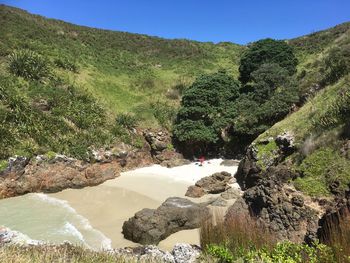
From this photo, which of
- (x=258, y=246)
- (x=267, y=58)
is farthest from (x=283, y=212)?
(x=267, y=58)

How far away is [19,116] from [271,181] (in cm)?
1886

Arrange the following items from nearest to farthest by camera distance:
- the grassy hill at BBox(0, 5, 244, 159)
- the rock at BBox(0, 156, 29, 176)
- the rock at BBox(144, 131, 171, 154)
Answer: the rock at BBox(0, 156, 29, 176) < the grassy hill at BBox(0, 5, 244, 159) < the rock at BBox(144, 131, 171, 154)

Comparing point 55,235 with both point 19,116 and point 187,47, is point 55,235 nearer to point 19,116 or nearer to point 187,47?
point 19,116

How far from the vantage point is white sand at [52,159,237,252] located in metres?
16.5

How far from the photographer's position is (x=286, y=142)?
2006 cm

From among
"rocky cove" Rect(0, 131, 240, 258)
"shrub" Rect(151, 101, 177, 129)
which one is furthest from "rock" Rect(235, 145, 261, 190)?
"shrub" Rect(151, 101, 177, 129)

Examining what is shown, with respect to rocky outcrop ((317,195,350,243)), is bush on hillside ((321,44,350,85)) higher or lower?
higher

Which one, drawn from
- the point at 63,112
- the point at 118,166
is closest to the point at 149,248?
the point at 118,166

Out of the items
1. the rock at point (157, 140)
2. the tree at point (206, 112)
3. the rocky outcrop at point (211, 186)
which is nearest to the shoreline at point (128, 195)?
the rocky outcrop at point (211, 186)

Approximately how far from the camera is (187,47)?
186 ft

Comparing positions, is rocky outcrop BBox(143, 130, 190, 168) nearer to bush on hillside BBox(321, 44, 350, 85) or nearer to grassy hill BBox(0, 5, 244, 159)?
grassy hill BBox(0, 5, 244, 159)

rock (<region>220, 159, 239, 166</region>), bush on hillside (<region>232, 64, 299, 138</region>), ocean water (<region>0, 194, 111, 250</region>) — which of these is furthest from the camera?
bush on hillside (<region>232, 64, 299, 138</region>)

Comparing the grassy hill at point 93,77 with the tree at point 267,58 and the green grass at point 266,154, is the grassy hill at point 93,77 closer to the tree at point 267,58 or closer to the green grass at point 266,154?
the tree at point 267,58

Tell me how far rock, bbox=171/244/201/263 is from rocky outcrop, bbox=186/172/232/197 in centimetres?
1136
